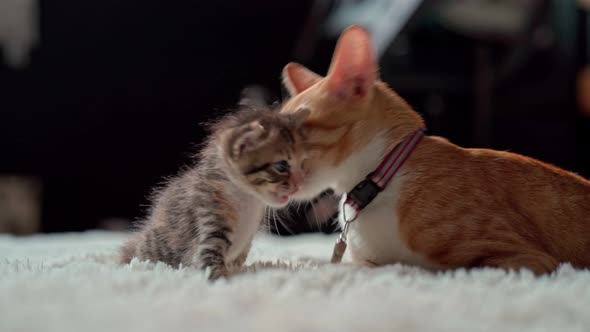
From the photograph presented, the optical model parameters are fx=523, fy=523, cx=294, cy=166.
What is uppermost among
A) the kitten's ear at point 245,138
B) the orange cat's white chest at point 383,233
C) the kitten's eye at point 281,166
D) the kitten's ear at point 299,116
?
the kitten's ear at point 299,116

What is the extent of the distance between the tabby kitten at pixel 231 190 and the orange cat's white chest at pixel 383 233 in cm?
14

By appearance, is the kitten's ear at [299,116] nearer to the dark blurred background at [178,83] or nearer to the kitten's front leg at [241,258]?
the kitten's front leg at [241,258]

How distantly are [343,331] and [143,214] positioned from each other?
822mm

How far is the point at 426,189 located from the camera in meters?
0.90

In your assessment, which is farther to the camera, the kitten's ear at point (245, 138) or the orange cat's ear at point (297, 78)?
the orange cat's ear at point (297, 78)

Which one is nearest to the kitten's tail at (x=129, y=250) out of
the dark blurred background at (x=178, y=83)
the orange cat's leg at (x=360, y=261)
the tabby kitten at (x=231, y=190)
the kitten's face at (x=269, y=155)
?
the tabby kitten at (x=231, y=190)

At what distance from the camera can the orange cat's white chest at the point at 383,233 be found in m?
0.88

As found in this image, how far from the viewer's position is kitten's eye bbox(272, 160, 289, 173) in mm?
876

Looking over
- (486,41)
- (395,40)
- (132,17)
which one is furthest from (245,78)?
(486,41)

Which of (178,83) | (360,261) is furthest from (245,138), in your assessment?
(178,83)

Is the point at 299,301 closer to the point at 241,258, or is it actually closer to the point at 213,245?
the point at 213,245

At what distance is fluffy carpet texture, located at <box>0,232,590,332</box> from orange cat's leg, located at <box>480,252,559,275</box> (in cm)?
2

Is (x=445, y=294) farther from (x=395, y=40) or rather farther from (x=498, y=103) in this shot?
(x=498, y=103)

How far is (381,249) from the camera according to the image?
2.97ft
